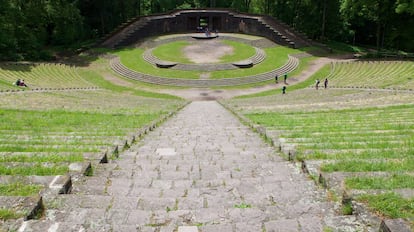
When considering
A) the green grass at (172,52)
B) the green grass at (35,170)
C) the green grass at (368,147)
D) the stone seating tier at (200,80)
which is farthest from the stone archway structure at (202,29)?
the green grass at (35,170)

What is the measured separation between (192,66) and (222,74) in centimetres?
456

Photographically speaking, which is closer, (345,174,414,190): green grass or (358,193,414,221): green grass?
(358,193,414,221): green grass

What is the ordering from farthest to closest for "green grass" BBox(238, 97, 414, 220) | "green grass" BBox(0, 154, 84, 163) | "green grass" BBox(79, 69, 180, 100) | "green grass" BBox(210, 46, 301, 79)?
"green grass" BBox(210, 46, 301, 79) < "green grass" BBox(79, 69, 180, 100) < "green grass" BBox(0, 154, 84, 163) < "green grass" BBox(238, 97, 414, 220)

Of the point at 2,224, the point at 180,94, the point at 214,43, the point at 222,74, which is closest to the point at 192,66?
the point at 222,74

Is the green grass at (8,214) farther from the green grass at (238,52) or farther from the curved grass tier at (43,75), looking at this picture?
the green grass at (238,52)

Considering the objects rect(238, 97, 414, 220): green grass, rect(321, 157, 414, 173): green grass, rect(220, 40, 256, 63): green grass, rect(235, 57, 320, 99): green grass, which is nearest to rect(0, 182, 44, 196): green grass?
rect(238, 97, 414, 220): green grass

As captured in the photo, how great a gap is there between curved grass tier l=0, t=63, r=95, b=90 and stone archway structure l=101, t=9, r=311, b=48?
46.1 feet

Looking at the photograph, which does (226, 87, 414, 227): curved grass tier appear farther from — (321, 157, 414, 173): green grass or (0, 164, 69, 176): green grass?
(0, 164, 69, 176): green grass

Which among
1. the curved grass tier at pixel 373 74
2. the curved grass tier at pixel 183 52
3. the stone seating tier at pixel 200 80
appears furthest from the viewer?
the curved grass tier at pixel 183 52

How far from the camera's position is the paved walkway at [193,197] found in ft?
15.2

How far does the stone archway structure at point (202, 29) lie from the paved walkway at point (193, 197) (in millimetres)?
49244

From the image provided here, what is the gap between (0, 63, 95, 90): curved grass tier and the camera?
33.8 m

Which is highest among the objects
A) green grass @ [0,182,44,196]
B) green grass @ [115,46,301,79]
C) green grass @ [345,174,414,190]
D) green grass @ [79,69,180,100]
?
green grass @ [115,46,301,79]

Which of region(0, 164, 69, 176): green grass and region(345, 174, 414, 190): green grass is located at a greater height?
region(345, 174, 414, 190): green grass
